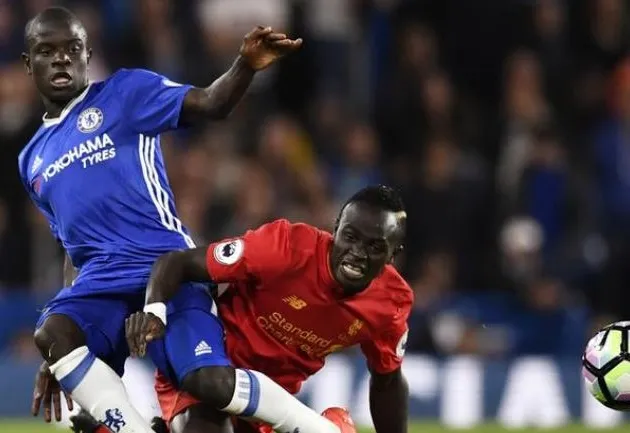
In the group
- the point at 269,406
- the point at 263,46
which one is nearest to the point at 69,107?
the point at 263,46

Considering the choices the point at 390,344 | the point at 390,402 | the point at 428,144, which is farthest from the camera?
the point at 428,144

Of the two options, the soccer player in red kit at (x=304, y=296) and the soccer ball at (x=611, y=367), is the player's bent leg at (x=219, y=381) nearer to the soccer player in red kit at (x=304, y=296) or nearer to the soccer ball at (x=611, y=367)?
the soccer player in red kit at (x=304, y=296)

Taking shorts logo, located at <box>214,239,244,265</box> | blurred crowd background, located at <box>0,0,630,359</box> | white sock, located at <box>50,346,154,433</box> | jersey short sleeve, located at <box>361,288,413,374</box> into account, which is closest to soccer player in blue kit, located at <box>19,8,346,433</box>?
white sock, located at <box>50,346,154,433</box>

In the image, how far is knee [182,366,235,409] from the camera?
6.49 meters

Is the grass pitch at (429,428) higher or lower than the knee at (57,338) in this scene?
lower

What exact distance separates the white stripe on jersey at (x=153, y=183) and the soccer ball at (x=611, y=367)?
76.1 inches

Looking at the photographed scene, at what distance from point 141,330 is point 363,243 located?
3.26ft

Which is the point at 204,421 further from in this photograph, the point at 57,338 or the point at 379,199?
the point at 379,199

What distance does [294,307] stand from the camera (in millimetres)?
6887

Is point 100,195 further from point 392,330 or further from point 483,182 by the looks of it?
point 483,182

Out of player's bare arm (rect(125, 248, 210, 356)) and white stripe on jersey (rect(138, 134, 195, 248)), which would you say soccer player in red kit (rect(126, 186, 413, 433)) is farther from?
white stripe on jersey (rect(138, 134, 195, 248))

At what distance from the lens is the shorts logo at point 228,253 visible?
22.0ft

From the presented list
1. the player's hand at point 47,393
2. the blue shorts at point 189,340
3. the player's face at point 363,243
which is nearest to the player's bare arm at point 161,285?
the blue shorts at point 189,340

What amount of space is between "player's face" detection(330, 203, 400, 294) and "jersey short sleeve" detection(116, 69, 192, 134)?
2.88 ft
